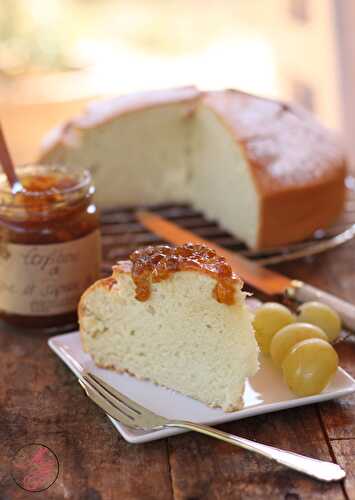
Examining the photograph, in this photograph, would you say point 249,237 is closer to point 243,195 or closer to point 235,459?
point 243,195

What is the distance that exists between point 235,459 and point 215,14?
5.71 meters

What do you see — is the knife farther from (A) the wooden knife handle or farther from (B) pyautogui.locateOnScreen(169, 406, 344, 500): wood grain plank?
(B) pyautogui.locateOnScreen(169, 406, 344, 500): wood grain plank

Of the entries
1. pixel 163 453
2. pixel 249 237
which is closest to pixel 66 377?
pixel 163 453

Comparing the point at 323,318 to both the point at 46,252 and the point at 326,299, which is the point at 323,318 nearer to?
the point at 326,299

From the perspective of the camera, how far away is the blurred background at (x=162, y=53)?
5715 millimetres

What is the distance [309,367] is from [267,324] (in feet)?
0.88

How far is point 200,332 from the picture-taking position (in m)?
1.84

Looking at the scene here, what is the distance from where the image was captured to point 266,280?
8.25ft

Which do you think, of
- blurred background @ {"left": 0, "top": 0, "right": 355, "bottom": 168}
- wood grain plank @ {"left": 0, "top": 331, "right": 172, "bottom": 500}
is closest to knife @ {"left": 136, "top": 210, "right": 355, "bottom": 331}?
wood grain plank @ {"left": 0, "top": 331, "right": 172, "bottom": 500}

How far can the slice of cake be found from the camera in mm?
1790

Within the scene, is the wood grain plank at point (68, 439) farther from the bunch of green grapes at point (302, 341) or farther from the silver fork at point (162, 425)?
the bunch of green grapes at point (302, 341)

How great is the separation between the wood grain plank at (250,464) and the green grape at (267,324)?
0.25 metres

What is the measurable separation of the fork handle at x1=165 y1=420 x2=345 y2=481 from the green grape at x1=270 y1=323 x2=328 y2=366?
346 millimetres

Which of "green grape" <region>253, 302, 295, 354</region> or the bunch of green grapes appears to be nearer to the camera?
the bunch of green grapes
